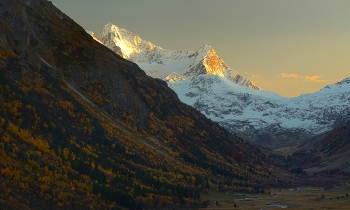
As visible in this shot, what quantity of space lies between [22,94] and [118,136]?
1497 inches

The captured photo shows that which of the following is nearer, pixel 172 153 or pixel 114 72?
pixel 172 153

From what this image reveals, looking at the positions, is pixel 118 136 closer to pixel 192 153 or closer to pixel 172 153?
pixel 172 153

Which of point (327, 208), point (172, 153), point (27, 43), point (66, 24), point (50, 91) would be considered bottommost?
point (327, 208)

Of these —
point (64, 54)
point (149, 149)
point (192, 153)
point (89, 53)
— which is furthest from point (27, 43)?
point (192, 153)

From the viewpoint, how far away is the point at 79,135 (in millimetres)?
124125

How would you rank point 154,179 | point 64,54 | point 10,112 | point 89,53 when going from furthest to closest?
1. point 89,53
2. point 64,54
3. point 154,179
4. point 10,112

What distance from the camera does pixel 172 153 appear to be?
16588 cm

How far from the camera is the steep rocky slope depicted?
88.9 metres

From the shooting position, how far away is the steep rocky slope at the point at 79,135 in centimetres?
8888

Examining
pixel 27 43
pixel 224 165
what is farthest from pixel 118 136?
pixel 224 165

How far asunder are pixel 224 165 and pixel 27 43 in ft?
294

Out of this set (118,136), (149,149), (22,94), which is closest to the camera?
(22,94)

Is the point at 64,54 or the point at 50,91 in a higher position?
the point at 64,54

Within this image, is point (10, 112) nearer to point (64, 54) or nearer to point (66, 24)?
point (64, 54)
